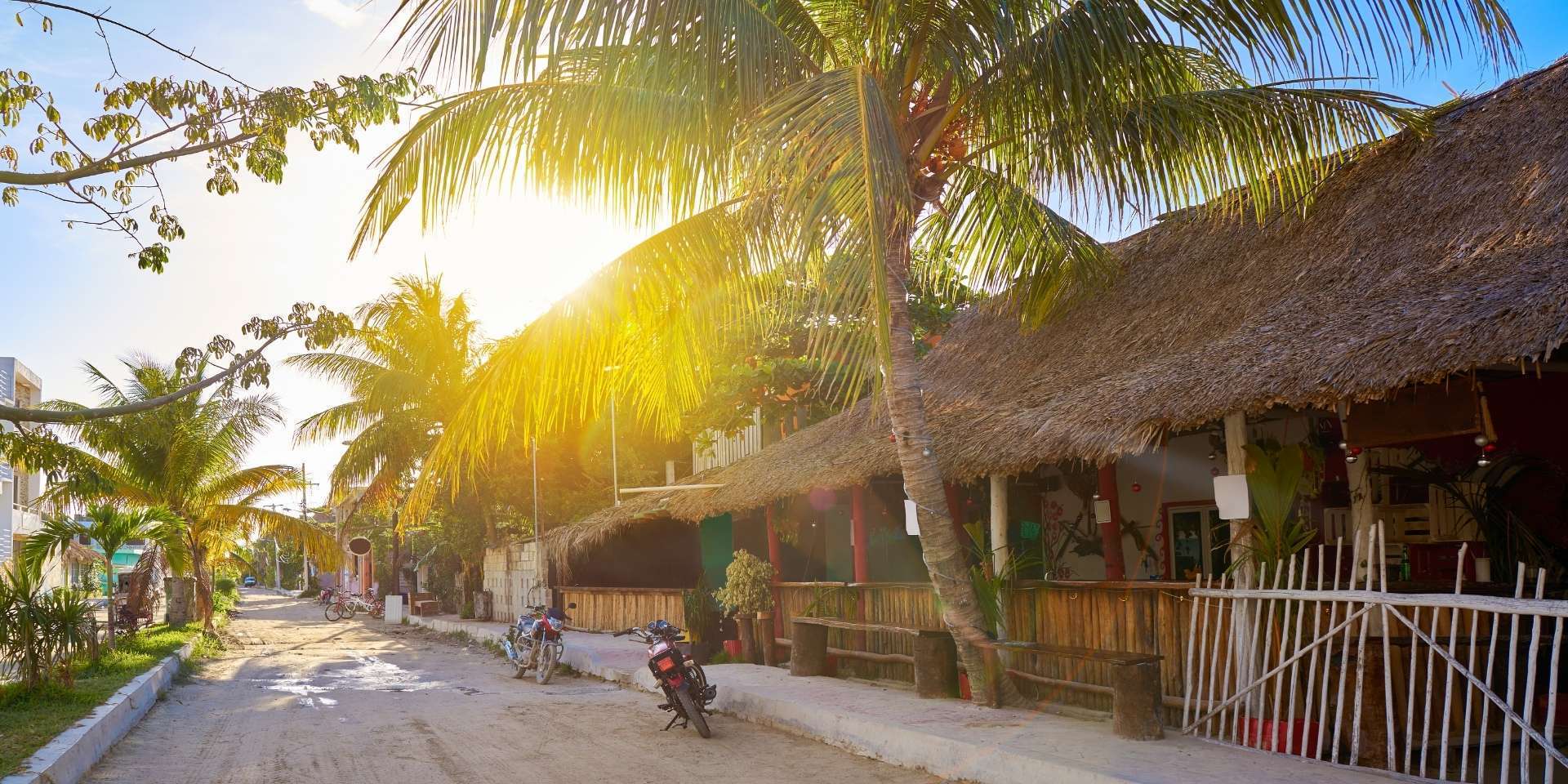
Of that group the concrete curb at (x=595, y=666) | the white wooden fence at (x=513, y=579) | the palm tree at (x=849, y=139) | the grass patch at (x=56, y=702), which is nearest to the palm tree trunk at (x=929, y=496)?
the palm tree at (x=849, y=139)

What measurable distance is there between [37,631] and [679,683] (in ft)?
20.5

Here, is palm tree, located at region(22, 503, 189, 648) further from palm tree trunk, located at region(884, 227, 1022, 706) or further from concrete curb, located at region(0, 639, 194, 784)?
palm tree trunk, located at region(884, 227, 1022, 706)

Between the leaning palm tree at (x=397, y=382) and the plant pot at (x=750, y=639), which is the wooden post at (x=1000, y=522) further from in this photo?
the leaning palm tree at (x=397, y=382)

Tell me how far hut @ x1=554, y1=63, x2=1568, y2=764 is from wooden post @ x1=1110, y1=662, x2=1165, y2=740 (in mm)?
671

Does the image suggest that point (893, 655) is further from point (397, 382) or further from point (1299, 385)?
point (397, 382)

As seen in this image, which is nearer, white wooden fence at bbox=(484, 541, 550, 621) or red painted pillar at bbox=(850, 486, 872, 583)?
red painted pillar at bbox=(850, 486, 872, 583)

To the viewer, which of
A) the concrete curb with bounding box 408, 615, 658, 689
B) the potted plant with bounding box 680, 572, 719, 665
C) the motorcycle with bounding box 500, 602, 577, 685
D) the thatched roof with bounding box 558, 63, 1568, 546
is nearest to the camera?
the thatched roof with bounding box 558, 63, 1568, 546

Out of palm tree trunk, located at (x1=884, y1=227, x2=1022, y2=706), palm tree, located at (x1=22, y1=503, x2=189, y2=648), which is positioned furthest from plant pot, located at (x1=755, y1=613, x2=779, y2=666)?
palm tree, located at (x1=22, y1=503, x2=189, y2=648)

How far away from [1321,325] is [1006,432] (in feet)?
8.47

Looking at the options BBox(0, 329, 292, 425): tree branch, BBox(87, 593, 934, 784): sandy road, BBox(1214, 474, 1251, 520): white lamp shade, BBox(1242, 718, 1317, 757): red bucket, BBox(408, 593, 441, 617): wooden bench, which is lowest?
BBox(408, 593, 441, 617): wooden bench

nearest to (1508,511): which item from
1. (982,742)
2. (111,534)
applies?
(982,742)

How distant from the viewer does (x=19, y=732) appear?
869 centimetres

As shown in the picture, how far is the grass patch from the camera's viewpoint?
320 inches

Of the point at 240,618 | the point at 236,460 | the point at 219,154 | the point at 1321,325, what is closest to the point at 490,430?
the point at 219,154
